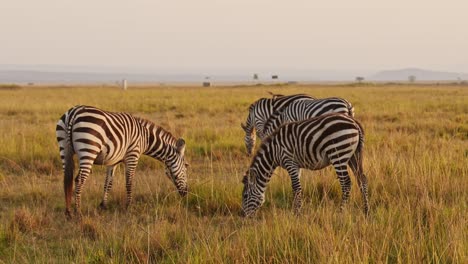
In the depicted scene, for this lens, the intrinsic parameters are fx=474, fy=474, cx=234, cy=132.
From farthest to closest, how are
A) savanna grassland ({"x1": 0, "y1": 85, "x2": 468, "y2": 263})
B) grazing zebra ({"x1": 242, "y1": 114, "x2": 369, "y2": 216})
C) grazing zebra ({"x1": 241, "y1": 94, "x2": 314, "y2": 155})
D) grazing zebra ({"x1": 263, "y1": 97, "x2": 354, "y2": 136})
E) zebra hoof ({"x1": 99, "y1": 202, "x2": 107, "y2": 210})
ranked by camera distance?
1. grazing zebra ({"x1": 241, "y1": 94, "x2": 314, "y2": 155})
2. grazing zebra ({"x1": 263, "y1": 97, "x2": 354, "y2": 136})
3. zebra hoof ({"x1": 99, "y1": 202, "x2": 107, "y2": 210})
4. grazing zebra ({"x1": 242, "y1": 114, "x2": 369, "y2": 216})
5. savanna grassland ({"x1": 0, "y1": 85, "x2": 468, "y2": 263})

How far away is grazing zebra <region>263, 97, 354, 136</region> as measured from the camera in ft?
31.2

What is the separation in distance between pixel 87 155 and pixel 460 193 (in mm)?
5563

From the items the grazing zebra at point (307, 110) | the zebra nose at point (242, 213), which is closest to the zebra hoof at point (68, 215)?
the zebra nose at point (242, 213)

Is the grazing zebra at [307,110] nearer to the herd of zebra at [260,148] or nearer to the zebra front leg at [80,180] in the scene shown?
the herd of zebra at [260,148]

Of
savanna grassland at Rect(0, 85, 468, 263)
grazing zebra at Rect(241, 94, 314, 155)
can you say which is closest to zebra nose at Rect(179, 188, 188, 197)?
savanna grassland at Rect(0, 85, 468, 263)

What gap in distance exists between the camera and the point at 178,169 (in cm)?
815

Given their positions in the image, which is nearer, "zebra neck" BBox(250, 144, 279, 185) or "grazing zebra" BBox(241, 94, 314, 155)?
"zebra neck" BBox(250, 144, 279, 185)

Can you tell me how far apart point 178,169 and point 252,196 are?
181 cm

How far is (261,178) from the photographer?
22.9ft

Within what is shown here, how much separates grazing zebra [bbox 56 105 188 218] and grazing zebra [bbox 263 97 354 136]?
2.86 metres

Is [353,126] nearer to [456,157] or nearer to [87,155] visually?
[87,155]

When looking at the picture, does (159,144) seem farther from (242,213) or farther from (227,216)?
(242,213)

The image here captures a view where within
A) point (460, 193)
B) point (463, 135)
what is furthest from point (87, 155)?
point (463, 135)

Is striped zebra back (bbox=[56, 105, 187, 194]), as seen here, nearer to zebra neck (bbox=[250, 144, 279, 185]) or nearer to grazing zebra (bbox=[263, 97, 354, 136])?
zebra neck (bbox=[250, 144, 279, 185])
